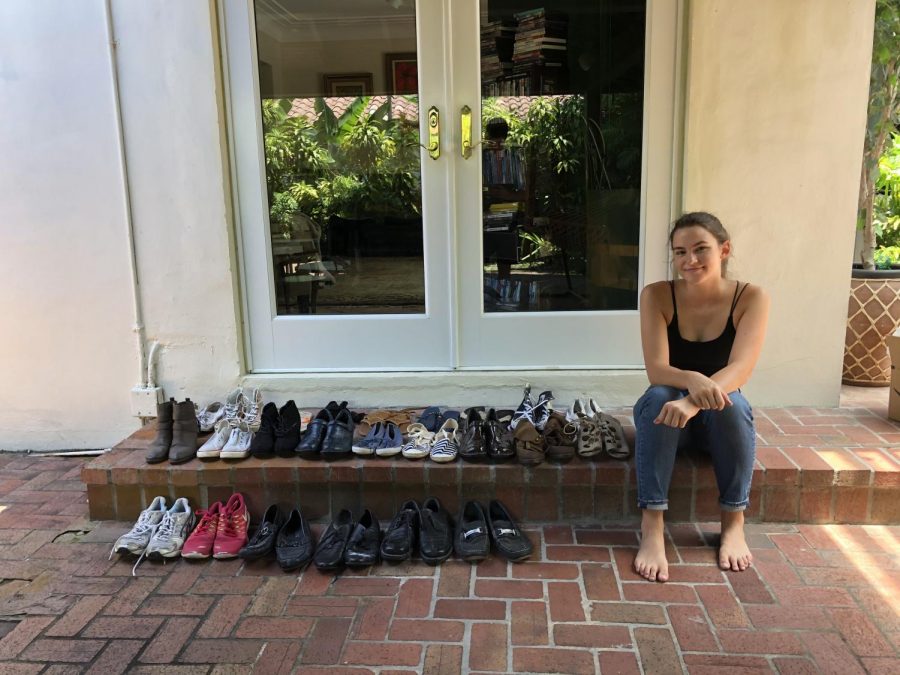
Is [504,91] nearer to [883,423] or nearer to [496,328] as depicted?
[496,328]

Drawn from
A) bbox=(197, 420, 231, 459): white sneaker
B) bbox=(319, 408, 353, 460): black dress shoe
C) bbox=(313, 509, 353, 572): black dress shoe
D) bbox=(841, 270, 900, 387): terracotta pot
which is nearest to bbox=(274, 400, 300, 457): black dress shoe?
bbox=(319, 408, 353, 460): black dress shoe

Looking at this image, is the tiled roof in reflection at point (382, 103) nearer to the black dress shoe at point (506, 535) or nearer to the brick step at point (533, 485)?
the brick step at point (533, 485)

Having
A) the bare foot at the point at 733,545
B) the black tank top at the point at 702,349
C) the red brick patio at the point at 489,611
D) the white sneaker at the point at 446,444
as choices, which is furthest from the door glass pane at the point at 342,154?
the bare foot at the point at 733,545

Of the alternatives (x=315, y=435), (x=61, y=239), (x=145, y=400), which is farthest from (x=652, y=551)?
(x=61, y=239)

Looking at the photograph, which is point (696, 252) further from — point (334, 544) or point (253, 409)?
point (253, 409)

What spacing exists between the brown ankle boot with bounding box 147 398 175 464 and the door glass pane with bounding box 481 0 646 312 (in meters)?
1.59

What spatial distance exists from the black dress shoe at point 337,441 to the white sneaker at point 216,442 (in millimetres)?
443

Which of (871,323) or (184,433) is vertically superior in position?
(871,323)

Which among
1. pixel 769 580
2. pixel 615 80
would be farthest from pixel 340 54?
pixel 769 580

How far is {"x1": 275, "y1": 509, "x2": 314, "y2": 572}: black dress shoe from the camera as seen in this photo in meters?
2.36

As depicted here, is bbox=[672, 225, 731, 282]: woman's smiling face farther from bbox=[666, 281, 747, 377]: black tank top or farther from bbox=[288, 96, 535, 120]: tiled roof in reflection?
bbox=[288, 96, 535, 120]: tiled roof in reflection

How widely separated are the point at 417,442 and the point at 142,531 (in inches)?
44.1

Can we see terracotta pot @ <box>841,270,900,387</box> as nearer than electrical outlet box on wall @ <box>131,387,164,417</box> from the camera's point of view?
No

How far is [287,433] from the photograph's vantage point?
108 inches
